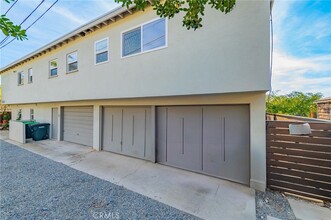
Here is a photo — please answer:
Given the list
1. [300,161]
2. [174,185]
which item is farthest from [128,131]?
[300,161]

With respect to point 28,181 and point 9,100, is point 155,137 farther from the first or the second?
point 9,100

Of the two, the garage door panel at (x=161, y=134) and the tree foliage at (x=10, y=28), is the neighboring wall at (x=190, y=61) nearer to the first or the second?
the garage door panel at (x=161, y=134)

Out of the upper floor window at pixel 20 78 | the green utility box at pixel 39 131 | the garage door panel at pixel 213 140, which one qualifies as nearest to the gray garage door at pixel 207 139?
the garage door panel at pixel 213 140

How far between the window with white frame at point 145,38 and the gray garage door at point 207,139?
2.36m

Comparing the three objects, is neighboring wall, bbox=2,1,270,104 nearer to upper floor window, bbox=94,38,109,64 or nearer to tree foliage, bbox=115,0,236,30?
upper floor window, bbox=94,38,109,64

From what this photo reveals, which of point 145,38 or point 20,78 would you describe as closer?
point 145,38

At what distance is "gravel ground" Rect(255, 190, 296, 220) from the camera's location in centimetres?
356

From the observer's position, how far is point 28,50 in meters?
11.8

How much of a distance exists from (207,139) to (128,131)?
3.74 m

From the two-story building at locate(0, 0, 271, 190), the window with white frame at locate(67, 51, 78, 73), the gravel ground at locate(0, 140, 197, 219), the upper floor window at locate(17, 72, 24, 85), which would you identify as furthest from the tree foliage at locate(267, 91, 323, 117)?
the upper floor window at locate(17, 72, 24, 85)

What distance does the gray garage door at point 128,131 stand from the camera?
7.12m

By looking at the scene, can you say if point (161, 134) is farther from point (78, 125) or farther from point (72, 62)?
point (72, 62)

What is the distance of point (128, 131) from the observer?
7.69 m

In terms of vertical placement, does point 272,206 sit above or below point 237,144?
below
